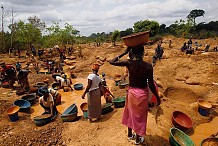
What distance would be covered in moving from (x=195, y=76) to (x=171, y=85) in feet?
6.93

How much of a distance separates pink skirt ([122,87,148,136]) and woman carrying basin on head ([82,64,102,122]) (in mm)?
1518

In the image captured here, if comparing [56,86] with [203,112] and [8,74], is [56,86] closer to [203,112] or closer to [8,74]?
[8,74]

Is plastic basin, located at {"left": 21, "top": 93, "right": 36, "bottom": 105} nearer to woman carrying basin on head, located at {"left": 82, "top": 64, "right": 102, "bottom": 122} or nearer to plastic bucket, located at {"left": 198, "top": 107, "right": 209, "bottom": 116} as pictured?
woman carrying basin on head, located at {"left": 82, "top": 64, "right": 102, "bottom": 122}

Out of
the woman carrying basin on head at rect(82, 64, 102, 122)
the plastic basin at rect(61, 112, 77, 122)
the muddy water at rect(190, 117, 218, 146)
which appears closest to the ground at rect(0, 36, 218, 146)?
the muddy water at rect(190, 117, 218, 146)

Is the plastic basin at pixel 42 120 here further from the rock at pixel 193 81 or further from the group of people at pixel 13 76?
the rock at pixel 193 81

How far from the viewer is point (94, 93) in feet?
15.3

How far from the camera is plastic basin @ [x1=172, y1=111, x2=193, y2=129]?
525cm

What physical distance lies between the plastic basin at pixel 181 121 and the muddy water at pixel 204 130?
40 cm

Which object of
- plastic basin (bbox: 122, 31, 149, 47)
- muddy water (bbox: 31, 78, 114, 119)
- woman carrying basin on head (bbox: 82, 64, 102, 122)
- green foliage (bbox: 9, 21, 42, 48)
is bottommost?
muddy water (bbox: 31, 78, 114, 119)

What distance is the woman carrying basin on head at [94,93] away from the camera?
4504mm

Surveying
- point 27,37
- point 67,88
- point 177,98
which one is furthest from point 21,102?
point 27,37

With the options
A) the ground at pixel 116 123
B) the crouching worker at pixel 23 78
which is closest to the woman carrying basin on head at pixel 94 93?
the ground at pixel 116 123

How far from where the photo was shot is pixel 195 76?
1030cm

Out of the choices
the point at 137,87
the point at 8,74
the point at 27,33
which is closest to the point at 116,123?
the point at 137,87
